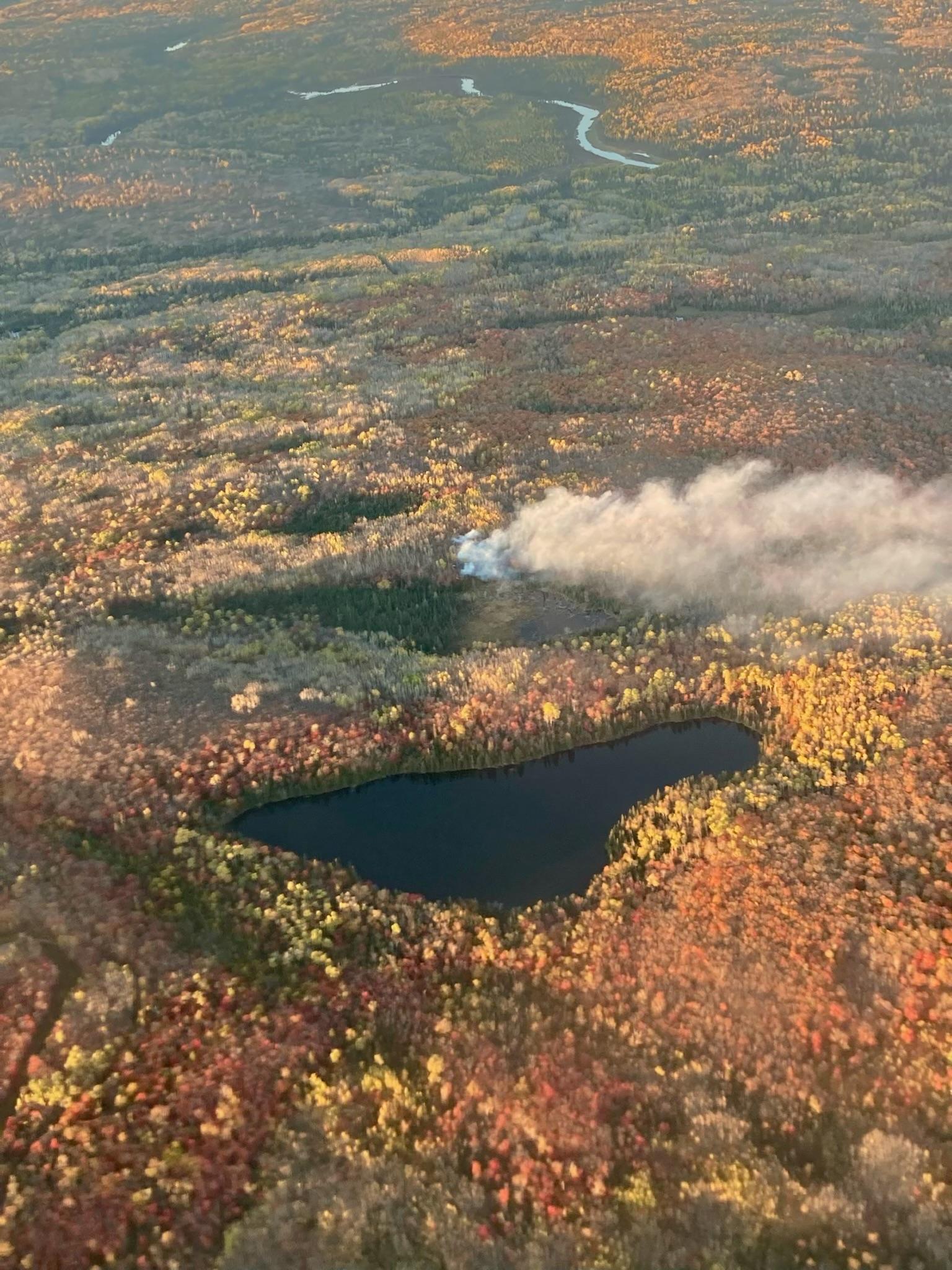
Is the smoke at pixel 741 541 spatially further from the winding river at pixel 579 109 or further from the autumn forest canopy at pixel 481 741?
the winding river at pixel 579 109

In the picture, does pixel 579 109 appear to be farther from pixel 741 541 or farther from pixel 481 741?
pixel 481 741

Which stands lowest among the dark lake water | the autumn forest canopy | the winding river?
the dark lake water

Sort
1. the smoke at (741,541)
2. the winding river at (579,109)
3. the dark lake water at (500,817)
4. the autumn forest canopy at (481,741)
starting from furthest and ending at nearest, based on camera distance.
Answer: the winding river at (579,109) → the smoke at (741,541) → the dark lake water at (500,817) → the autumn forest canopy at (481,741)

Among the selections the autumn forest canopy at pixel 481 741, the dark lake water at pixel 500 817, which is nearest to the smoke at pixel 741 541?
the autumn forest canopy at pixel 481 741

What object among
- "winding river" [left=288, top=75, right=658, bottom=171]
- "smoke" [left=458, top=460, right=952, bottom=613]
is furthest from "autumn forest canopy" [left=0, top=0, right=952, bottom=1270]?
"winding river" [left=288, top=75, right=658, bottom=171]

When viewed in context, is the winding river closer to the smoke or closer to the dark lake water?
the smoke

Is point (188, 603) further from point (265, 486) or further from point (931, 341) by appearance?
point (931, 341)

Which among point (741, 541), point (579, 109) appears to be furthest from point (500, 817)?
point (579, 109)
